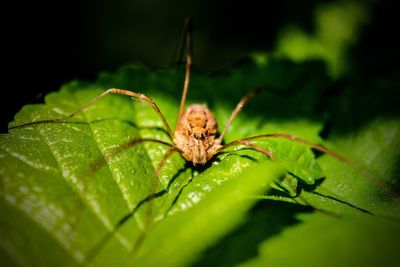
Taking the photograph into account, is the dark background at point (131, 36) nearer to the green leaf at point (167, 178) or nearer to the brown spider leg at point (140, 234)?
the green leaf at point (167, 178)

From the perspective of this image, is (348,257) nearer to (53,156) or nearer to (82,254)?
(82,254)

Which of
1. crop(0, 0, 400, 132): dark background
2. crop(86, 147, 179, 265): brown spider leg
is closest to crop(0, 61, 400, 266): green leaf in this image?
crop(86, 147, 179, 265): brown spider leg

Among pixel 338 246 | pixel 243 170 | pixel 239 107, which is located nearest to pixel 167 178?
pixel 243 170

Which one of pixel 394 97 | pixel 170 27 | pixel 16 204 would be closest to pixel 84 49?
pixel 170 27

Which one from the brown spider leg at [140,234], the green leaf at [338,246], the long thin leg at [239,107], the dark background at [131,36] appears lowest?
the green leaf at [338,246]

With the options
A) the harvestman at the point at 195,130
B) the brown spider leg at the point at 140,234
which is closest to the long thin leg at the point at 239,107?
the harvestman at the point at 195,130
